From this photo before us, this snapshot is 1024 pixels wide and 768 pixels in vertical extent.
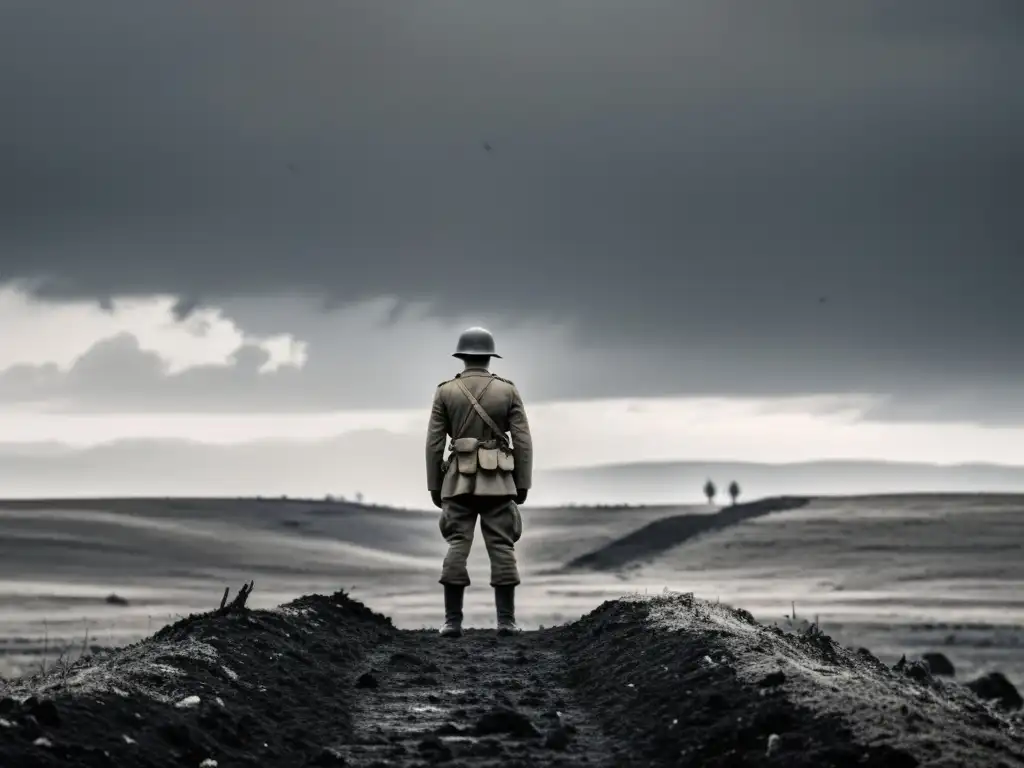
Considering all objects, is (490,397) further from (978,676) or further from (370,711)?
(978,676)

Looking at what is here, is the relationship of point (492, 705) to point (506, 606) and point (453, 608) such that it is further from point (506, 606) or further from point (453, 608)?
point (506, 606)

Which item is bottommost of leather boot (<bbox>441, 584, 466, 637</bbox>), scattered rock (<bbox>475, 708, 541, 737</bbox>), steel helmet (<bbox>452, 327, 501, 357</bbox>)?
scattered rock (<bbox>475, 708, 541, 737</bbox>)

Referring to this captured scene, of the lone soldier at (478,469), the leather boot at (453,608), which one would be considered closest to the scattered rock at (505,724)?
the lone soldier at (478,469)

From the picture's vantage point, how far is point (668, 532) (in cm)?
6719

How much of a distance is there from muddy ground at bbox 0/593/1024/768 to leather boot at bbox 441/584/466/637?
5.60ft

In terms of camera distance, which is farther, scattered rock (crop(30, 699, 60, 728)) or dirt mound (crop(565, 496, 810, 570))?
dirt mound (crop(565, 496, 810, 570))

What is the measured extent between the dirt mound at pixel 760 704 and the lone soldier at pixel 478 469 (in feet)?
7.79

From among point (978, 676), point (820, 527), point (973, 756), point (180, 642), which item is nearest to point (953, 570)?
→ point (820, 527)

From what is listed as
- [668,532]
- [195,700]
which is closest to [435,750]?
[195,700]

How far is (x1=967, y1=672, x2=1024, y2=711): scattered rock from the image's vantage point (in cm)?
2106

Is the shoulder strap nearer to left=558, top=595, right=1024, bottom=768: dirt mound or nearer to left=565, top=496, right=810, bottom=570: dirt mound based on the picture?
left=558, top=595, right=1024, bottom=768: dirt mound

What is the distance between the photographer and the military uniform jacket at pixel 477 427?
18422 millimetres

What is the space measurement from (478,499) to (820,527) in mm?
47369

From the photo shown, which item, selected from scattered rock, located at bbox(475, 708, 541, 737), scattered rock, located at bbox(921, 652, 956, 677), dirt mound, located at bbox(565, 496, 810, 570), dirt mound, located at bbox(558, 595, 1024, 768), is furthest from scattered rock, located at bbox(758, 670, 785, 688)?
dirt mound, located at bbox(565, 496, 810, 570)
